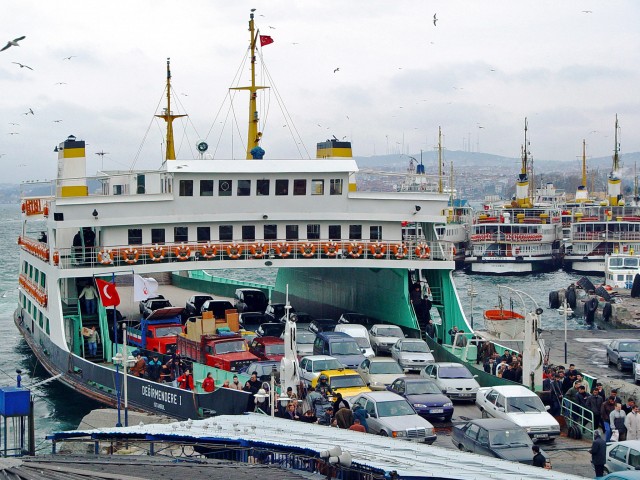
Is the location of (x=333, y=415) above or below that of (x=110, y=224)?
below

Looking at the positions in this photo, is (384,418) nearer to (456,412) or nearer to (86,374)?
(456,412)

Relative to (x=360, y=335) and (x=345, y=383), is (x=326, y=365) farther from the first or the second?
(x=360, y=335)

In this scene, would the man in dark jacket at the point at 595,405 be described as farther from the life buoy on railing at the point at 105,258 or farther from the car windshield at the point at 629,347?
the life buoy on railing at the point at 105,258

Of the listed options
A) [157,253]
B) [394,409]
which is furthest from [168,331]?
[394,409]

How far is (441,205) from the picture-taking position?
115 feet

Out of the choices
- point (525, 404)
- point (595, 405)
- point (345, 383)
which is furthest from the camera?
point (345, 383)

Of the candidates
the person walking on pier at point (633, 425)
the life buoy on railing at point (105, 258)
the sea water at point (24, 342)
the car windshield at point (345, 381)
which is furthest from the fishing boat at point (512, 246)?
the person walking on pier at point (633, 425)

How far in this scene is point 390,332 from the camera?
3266 cm

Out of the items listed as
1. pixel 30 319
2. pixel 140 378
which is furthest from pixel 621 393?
pixel 30 319

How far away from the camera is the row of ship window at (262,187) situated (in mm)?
34188

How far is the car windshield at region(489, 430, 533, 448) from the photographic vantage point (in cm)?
1939

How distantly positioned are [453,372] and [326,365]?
3.44 m

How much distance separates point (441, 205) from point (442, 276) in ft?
8.33

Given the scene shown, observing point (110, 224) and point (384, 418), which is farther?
point (110, 224)
